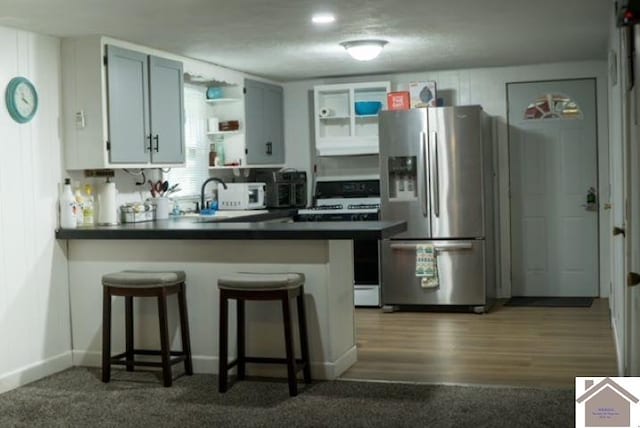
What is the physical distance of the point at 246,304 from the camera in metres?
4.79

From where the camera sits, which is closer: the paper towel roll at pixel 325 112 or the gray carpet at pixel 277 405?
the gray carpet at pixel 277 405

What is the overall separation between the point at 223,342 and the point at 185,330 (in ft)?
1.47

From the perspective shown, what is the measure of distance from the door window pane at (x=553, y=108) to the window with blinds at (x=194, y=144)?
2.96 metres

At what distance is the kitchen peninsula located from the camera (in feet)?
15.1

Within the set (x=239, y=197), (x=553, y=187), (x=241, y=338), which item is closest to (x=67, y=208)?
(x=241, y=338)

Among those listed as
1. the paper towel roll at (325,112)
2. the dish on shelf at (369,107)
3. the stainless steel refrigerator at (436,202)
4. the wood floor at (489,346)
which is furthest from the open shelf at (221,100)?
the wood floor at (489,346)

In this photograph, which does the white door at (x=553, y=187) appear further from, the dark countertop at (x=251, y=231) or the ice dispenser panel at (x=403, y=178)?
the dark countertop at (x=251, y=231)

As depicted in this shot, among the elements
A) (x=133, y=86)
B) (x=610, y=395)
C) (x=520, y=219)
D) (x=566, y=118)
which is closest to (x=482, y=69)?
(x=566, y=118)

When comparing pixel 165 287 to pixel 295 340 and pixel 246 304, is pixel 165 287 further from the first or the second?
pixel 295 340

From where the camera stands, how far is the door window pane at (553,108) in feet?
23.8

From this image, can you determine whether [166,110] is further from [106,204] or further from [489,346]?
[489,346]

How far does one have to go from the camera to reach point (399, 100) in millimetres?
7047

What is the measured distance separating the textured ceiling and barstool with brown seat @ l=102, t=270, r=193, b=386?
1.52 metres

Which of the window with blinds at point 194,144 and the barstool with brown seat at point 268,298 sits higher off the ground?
the window with blinds at point 194,144
